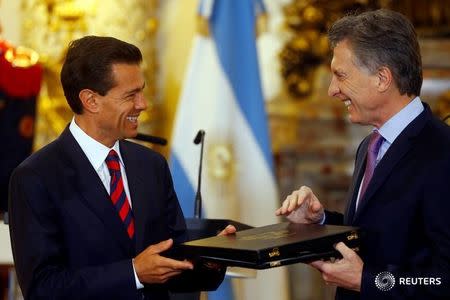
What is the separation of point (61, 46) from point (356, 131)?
226 cm

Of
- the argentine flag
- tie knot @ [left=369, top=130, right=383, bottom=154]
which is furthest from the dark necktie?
the argentine flag

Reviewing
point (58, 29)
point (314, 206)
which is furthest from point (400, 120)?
point (58, 29)

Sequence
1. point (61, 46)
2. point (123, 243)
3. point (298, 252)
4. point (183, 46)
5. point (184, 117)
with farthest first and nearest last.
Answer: point (183, 46) → point (61, 46) → point (184, 117) → point (123, 243) → point (298, 252)

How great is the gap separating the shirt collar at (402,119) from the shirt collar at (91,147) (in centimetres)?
84

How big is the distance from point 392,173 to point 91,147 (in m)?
0.89

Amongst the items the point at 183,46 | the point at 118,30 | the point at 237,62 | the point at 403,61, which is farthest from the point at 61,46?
the point at 403,61

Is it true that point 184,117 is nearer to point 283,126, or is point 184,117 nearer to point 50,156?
point 283,126

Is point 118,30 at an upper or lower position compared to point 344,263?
upper

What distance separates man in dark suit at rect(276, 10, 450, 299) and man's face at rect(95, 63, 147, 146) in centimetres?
55

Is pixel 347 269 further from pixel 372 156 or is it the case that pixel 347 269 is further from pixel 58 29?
pixel 58 29

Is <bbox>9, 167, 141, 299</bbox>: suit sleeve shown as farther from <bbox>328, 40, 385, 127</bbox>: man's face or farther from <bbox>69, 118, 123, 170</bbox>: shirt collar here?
<bbox>328, 40, 385, 127</bbox>: man's face

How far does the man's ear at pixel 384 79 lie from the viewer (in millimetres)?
2515

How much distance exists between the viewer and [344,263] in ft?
8.02

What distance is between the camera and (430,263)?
241 cm
